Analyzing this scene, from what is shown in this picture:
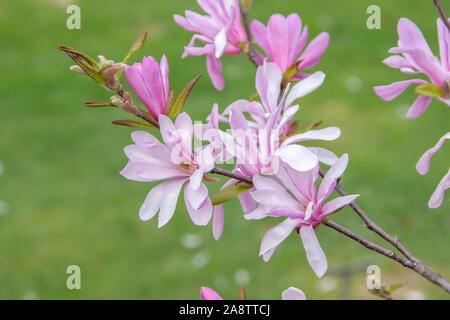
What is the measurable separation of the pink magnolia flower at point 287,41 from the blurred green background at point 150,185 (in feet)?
3.27

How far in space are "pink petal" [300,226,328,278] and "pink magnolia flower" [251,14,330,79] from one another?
0.96ft

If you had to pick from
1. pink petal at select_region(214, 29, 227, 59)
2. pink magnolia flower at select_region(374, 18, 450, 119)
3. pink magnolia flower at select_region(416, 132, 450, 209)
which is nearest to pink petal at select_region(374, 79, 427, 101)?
pink magnolia flower at select_region(374, 18, 450, 119)

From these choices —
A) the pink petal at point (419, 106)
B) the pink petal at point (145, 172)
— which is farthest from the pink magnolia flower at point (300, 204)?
→ the pink petal at point (419, 106)

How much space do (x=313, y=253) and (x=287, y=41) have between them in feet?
1.13

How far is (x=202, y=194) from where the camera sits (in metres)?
0.66

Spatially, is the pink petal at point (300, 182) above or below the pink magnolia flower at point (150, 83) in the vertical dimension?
below

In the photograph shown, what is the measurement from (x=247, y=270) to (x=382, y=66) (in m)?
1.94

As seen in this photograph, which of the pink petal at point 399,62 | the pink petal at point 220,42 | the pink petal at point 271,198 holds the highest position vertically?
the pink petal at point 220,42

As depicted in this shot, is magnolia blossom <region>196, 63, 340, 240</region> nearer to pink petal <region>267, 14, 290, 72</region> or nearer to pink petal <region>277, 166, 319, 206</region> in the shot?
pink petal <region>277, 166, 319, 206</region>

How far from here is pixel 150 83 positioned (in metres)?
0.71

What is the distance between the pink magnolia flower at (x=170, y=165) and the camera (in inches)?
26.2

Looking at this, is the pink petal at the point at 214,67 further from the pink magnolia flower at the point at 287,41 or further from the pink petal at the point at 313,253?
the pink petal at the point at 313,253

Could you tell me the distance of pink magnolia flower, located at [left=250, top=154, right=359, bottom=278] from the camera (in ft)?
2.17
